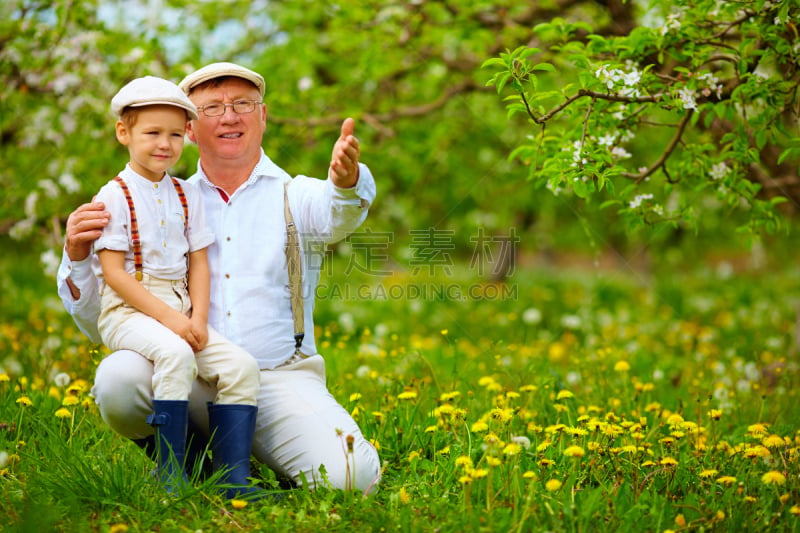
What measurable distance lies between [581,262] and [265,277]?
27.5 meters

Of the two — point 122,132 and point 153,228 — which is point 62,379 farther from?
point 122,132

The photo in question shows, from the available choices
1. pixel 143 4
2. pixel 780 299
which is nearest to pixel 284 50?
pixel 143 4

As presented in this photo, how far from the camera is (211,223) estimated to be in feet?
9.59

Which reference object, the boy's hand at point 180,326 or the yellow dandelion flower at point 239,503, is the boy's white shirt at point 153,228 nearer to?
the boy's hand at point 180,326

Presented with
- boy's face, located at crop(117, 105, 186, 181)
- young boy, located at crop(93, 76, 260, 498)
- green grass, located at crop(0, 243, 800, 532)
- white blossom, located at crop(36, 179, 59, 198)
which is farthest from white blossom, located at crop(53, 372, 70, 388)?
white blossom, located at crop(36, 179, 59, 198)

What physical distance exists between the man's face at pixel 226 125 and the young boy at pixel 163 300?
18 cm

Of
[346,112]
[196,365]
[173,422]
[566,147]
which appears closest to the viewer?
[173,422]

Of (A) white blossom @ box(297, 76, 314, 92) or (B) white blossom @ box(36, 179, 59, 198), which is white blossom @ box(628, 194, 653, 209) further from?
(B) white blossom @ box(36, 179, 59, 198)

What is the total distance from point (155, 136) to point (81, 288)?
0.62m

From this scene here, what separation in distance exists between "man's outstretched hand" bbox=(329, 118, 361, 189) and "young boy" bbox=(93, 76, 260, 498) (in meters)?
0.56

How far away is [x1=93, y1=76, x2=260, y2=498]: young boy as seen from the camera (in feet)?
8.25

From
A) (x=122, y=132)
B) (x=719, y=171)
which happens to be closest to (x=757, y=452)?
(x=719, y=171)

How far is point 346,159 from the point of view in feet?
8.63

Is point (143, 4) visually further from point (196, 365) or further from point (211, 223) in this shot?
point (196, 365)
